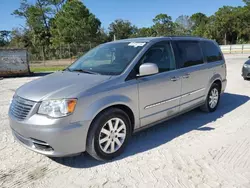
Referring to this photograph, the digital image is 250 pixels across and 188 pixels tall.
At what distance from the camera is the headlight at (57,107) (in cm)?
305

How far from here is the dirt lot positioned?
9.87 feet

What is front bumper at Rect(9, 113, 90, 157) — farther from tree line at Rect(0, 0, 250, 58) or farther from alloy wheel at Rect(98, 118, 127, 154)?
tree line at Rect(0, 0, 250, 58)

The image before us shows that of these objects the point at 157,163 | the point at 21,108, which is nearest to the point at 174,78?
the point at 157,163

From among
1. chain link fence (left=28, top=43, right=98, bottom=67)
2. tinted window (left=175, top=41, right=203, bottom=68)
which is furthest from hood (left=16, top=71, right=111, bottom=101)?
chain link fence (left=28, top=43, right=98, bottom=67)

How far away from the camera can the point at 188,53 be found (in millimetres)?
4938

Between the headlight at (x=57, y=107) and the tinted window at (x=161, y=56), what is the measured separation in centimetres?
147

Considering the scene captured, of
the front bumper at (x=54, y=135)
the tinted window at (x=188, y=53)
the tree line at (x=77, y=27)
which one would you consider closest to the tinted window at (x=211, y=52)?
the tinted window at (x=188, y=53)

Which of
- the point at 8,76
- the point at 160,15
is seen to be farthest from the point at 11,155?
the point at 160,15

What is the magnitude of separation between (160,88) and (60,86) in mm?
1676

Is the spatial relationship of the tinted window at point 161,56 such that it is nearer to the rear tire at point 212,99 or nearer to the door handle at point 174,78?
the door handle at point 174,78

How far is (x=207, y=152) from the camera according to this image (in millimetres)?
3713

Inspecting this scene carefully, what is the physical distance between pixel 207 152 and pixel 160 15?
69.8 m

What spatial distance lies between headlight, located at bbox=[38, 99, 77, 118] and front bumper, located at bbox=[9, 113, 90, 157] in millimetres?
66

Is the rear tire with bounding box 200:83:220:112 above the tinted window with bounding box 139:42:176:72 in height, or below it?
below
